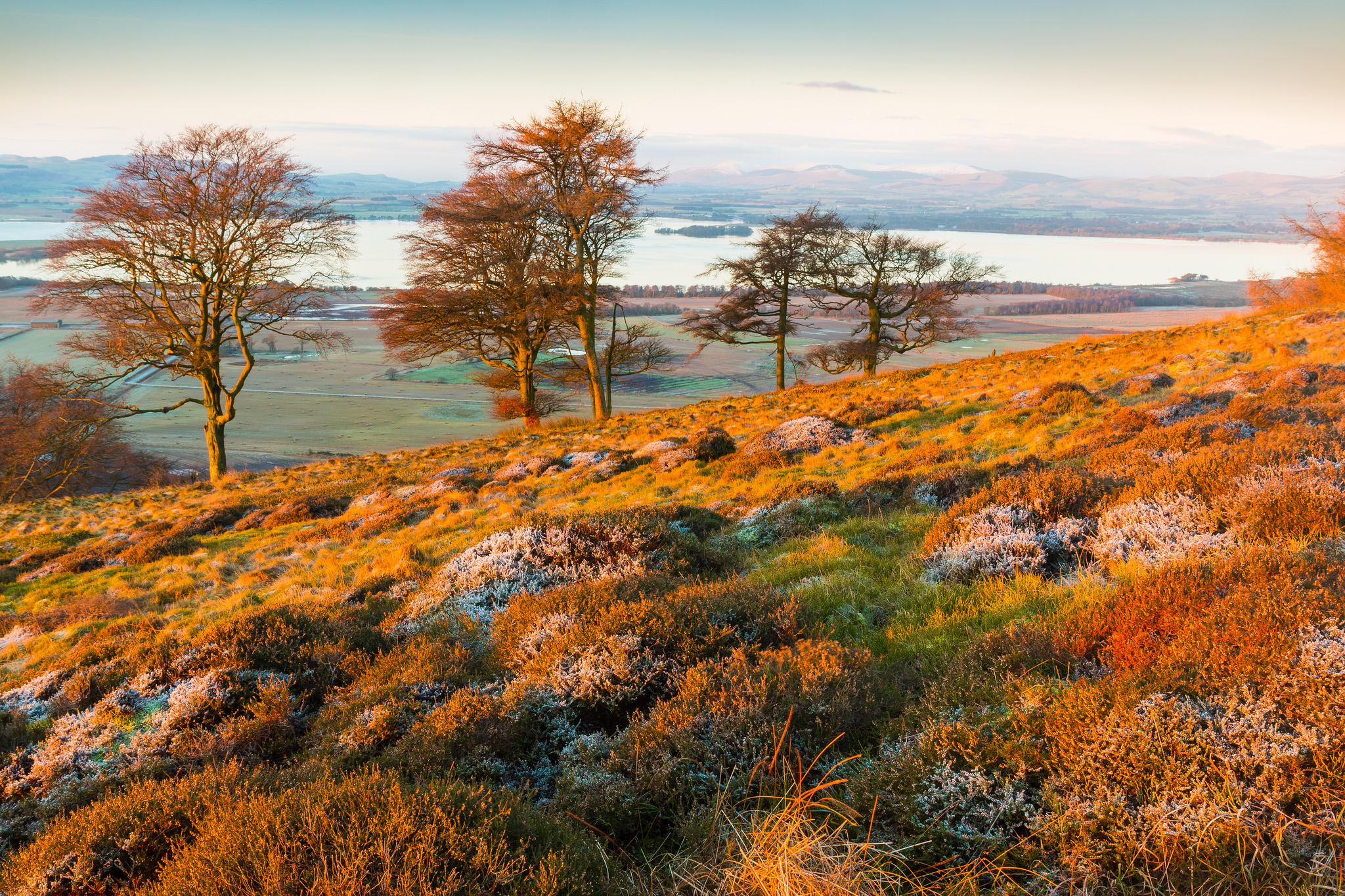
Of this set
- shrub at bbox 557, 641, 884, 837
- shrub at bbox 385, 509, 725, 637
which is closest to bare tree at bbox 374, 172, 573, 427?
shrub at bbox 385, 509, 725, 637

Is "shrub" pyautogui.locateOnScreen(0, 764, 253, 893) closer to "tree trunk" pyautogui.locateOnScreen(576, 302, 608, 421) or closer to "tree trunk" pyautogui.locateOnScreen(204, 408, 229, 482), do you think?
"tree trunk" pyautogui.locateOnScreen(576, 302, 608, 421)

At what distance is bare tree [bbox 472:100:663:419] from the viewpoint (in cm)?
2206

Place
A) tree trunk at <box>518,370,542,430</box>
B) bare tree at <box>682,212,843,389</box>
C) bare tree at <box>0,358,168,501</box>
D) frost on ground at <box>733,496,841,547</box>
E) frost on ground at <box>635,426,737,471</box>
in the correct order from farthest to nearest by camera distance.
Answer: bare tree at <box>682,212,843,389</box> < tree trunk at <box>518,370,542,430</box> < bare tree at <box>0,358,168,501</box> < frost on ground at <box>635,426,737,471</box> < frost on ground at <box>733,496,841,547</box>

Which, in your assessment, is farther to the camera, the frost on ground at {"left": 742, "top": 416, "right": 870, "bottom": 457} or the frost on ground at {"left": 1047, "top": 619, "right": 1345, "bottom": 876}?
the frost on ground at {"left": 742, "top": 416, "right": 870, "bottom": 457}

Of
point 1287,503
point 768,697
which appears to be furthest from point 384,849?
point 1287,503

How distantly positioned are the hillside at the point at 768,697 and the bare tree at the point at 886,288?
22027 mm

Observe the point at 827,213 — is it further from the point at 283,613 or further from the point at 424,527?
the point at 283,613

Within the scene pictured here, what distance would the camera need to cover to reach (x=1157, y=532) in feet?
17.8

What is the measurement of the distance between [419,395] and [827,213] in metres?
55.5

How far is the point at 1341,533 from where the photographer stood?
4.71m

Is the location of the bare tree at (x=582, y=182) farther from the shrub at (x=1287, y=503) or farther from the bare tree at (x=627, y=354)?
the shrub at (x=1287, y=503)

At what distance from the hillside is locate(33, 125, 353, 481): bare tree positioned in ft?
45.6

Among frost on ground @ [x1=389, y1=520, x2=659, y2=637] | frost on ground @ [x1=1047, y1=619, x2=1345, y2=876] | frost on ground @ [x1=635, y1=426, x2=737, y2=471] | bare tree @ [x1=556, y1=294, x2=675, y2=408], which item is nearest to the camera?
frost on ground @ [x1=1047, y1=619, x2=1345, y2=876]

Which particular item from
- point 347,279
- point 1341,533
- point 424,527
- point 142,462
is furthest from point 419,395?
point 1341,533
